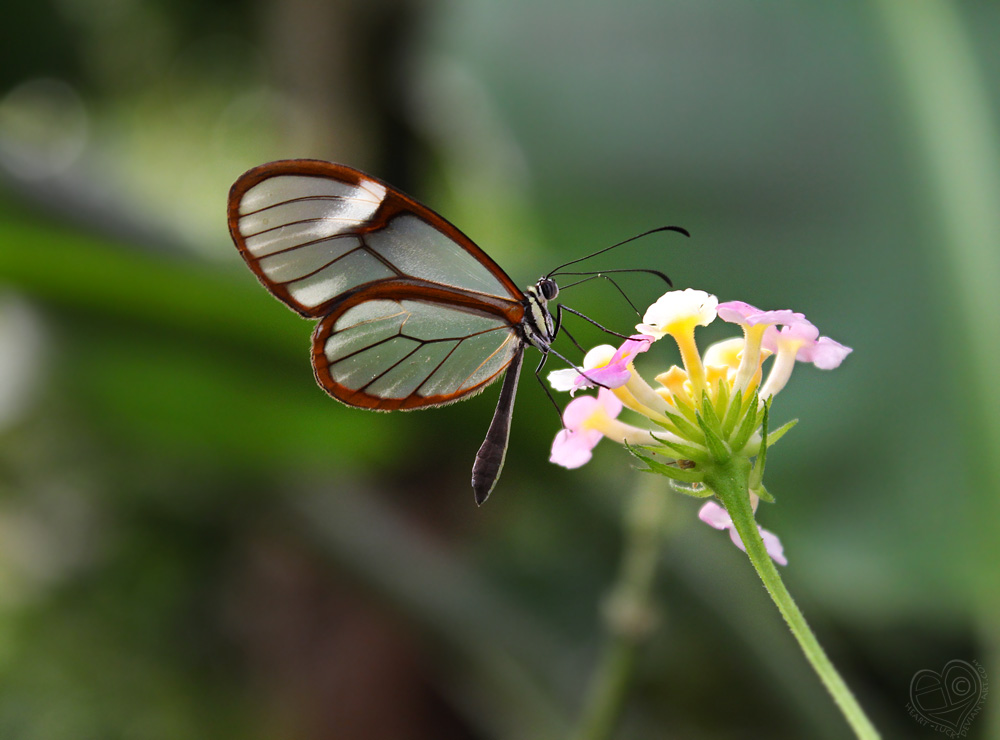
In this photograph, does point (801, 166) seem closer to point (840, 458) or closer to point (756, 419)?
point (840, 458)

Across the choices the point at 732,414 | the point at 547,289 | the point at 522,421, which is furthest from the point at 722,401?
the point at 522,421

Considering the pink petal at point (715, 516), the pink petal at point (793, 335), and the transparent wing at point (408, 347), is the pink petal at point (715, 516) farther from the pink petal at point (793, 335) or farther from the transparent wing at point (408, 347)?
the transparent wing at point (408, 347)

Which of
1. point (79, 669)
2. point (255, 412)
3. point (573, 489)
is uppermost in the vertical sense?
point (255, 412)

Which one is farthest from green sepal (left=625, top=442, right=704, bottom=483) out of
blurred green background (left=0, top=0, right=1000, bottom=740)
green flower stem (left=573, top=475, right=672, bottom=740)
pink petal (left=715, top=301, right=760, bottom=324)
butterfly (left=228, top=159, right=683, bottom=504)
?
blurred green background (left=0, top=0, right=1000, bottom=740)

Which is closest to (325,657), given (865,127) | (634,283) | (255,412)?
(255,412)

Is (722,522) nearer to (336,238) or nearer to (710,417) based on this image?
(710,417)

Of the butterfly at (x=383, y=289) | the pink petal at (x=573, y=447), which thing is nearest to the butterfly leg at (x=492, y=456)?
the butterfly at (x=383, y=289)

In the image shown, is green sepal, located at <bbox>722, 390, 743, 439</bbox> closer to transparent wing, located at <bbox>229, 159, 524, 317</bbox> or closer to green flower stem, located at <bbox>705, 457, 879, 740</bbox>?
green flower stem, located at <bbox>705, 457, 879, 740</bbox>
